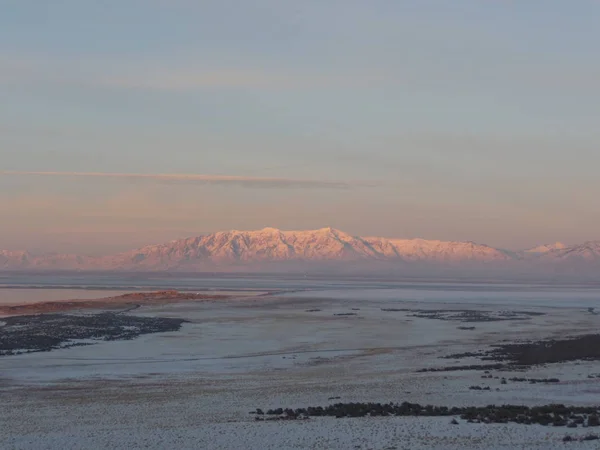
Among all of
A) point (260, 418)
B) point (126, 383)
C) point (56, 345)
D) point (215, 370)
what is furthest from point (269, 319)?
point (260, 418)

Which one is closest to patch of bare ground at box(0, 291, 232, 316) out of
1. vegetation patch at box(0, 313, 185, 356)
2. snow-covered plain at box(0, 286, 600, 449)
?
vegetation patch at box(0, 313, 185, 356)

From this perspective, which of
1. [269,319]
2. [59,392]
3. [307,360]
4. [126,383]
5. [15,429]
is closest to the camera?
[15,429]

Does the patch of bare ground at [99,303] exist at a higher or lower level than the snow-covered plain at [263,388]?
lower

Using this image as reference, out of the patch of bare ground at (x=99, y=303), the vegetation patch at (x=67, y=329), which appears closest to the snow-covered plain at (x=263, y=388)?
the vegetation patch at (x=67, y=329)

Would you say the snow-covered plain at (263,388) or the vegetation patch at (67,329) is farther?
the vegetation patch at (67,329)

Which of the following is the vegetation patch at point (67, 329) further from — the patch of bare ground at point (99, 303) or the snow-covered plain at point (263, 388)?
the patch of bare ground at point (99, 303)

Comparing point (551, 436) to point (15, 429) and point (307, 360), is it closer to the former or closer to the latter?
point (15, 429)

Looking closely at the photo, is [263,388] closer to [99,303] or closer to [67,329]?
[67,329]

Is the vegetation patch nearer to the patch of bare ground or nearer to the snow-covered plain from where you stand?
the snow-covered plain
